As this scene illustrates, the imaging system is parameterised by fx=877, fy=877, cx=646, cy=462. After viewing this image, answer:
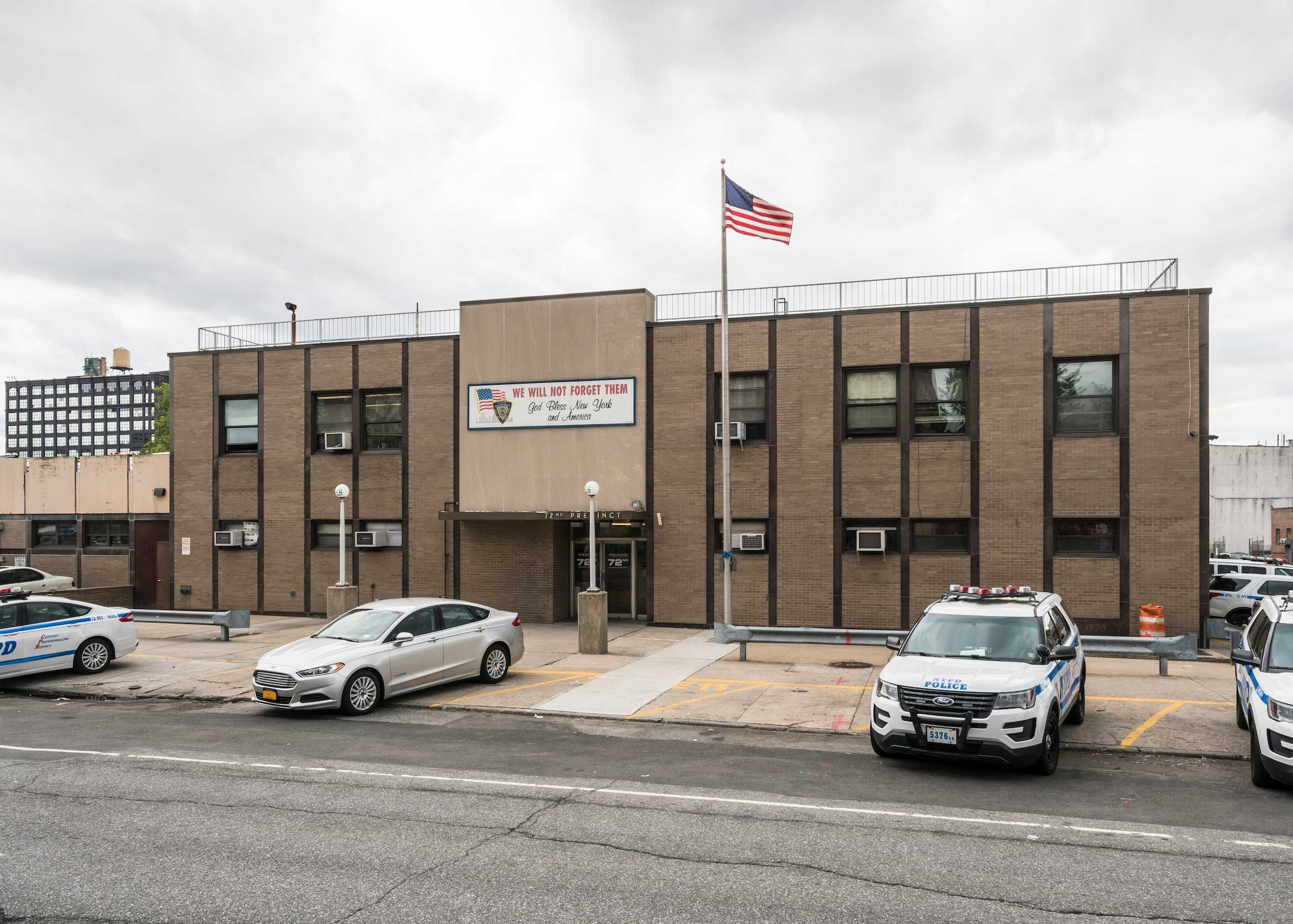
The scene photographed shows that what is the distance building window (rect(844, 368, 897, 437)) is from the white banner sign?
5321mm

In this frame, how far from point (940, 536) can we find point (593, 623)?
8754 millimetres

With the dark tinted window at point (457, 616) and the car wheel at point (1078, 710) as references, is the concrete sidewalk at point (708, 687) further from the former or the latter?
the dark tinted window at point (457, 616)

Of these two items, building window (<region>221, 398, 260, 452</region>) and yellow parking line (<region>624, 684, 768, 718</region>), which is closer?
yellow parking line (<region>624, 684, 768, 718</region>)

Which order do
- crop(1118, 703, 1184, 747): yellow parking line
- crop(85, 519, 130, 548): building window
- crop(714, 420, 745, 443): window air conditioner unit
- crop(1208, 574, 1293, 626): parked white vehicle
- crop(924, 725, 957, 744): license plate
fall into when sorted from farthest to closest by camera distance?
crop(85, 519, 130, 548): building window
crop(1208, 574, 1293, 626): parked white vehicle
crop(714, 420, 745, 443): window air conditioner unit
crop(1118, 703, 1184, 747): yellow parking line
crop(924, 725, 957, 744): license plate

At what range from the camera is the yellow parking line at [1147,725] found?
1048 centimetres

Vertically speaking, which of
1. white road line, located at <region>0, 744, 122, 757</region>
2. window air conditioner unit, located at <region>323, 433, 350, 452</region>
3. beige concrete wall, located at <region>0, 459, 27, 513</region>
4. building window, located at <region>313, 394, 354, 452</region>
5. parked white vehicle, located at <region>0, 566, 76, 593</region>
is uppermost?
building window, located at <region>313, 394, 354, 452</region>

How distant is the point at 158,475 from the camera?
28.8 metres

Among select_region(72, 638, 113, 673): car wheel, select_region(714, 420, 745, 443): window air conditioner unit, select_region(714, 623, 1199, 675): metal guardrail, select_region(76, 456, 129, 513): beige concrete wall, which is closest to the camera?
select_region(714, 623, 1199, 675): metal guardrail

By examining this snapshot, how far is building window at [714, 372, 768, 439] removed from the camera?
21875mm

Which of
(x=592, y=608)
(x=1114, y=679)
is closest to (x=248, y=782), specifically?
(x=592, y=608)

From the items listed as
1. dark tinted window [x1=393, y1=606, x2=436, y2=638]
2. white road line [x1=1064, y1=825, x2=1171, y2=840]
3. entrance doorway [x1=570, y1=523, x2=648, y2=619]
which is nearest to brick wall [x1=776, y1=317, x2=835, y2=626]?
entrance doorway [x1=570, y1=523, x2=648, y2=619]

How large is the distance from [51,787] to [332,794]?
2912 mm

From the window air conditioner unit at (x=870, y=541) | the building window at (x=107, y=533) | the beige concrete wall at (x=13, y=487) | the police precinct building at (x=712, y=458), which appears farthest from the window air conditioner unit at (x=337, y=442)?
the beige concrete wall at (x=13, y=487)

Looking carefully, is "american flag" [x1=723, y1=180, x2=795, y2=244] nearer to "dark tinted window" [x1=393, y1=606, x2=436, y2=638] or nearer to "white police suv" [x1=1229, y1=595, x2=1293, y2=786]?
"dark tinted window" [x1=393, y1=606, x2=436, y2=638]
